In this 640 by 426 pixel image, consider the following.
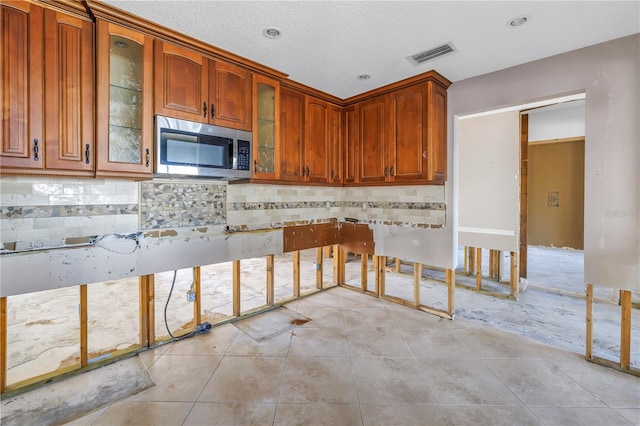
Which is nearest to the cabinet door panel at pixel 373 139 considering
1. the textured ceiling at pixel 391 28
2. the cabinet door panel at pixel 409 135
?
the cabinet door panel at pixel 409 135

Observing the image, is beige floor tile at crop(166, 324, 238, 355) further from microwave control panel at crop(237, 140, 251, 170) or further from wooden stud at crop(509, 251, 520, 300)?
wooden stud at crop(509, 251, 520, 300)

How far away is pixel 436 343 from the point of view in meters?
2.63

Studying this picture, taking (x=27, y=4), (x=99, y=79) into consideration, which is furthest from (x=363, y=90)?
(x=27, y=4)

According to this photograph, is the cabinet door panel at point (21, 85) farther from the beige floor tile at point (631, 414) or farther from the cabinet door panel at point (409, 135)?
the beige floor tile at point (631, 414)

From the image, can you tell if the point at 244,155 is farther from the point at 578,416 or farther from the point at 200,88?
the point at 578,416

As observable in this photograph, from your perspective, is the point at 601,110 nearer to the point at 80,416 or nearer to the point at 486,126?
the point at 486,126

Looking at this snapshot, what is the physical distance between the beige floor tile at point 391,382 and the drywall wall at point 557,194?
5.93 metres

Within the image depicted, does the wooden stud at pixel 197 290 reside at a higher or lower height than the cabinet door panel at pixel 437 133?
lower

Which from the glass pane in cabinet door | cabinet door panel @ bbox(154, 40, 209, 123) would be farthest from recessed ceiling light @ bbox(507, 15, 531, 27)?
the glass pane in cabinet door

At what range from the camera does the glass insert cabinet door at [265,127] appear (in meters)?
2.76

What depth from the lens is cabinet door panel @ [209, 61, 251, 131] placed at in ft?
8.09

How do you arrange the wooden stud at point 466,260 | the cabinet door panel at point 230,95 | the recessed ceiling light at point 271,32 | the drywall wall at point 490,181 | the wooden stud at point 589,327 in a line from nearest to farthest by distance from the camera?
1. the recessed ceiling light at point 271,32
2. the wooden stud at point 589,327
3. the cabinet door panel at point 230,95
4. the drywall wall at point 490,181
5. the wooden stud at point 466,260

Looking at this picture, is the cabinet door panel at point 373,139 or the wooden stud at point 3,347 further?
the cabinet door panel at point 373,139

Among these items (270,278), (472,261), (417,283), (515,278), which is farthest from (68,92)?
(472,261)
